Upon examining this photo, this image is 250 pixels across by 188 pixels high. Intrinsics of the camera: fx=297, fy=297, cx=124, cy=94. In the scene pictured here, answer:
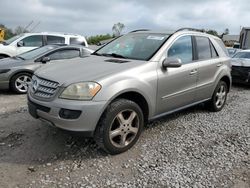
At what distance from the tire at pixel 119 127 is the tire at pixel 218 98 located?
2.40 metres

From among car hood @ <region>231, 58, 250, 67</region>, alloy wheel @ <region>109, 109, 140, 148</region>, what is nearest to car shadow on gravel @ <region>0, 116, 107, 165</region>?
alloy wheel @ <region>109, 109, 140, 148</region>

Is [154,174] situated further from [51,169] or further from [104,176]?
[51,169]

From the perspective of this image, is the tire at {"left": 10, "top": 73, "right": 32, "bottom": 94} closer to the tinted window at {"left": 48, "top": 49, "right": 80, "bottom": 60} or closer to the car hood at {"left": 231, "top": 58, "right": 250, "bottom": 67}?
the tinted window at {"left": 48, "top": 49, "right": 80, "bottom": 60}

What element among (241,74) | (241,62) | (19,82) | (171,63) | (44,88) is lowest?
(19,82)

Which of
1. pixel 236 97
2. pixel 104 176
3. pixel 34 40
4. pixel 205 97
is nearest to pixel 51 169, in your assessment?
pixel 104 176

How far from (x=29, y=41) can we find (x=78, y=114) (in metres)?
9.03

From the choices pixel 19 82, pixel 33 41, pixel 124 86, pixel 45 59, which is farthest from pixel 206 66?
pixel 33 41

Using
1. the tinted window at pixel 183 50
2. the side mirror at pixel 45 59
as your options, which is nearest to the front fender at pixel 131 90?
the tinted window at pixel 183 50

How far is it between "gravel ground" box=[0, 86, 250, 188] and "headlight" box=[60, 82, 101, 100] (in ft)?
1.62

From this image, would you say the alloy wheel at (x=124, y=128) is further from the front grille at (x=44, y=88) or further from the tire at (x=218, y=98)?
the tire at (x=218, y=98)

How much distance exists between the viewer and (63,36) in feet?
39.8

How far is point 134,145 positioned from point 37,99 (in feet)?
4.96

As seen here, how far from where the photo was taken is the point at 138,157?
3.97 meters

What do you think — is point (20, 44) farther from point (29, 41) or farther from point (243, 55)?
point (243, 55)
